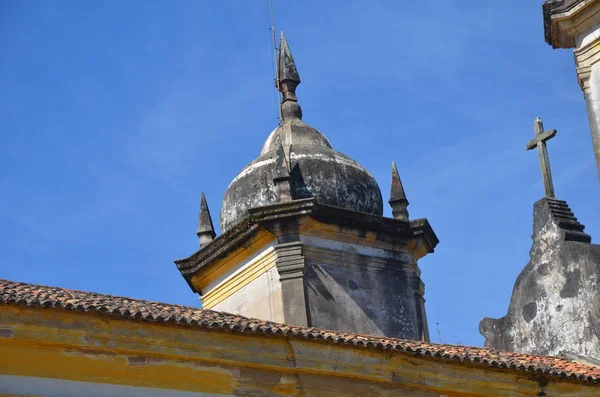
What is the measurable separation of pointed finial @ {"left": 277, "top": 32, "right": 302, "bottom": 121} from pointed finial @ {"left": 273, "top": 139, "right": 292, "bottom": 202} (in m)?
1.69

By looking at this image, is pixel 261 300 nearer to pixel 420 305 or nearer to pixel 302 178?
pixel 302 178

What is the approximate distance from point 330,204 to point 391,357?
219 inches

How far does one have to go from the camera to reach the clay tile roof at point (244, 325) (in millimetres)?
10992

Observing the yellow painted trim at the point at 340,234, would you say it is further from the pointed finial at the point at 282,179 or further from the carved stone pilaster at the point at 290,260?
the pointed finial at the point at 282,179

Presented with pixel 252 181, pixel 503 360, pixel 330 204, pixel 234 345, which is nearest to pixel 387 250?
pixel 330 204

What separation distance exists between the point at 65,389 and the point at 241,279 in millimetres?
6863

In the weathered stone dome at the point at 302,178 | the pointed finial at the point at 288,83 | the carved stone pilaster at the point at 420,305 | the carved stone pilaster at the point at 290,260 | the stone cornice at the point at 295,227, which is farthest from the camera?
the pointed finial at the point at 288,83

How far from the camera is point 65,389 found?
10820 mm

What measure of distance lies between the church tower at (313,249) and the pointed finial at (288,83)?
76 centimetres

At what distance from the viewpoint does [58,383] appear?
10.8 m

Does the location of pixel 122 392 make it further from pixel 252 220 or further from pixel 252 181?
pixel 252 181

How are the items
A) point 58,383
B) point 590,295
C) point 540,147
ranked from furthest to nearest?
1. point 540,147
2. point 590,295
3. point 58,383

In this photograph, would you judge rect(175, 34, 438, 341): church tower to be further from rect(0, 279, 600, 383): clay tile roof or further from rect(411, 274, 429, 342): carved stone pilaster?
rect(0, 279, 600, 383): clay tile roof

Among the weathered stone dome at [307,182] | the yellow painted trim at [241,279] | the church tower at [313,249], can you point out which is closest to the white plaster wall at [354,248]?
the church tower at [313,249]
